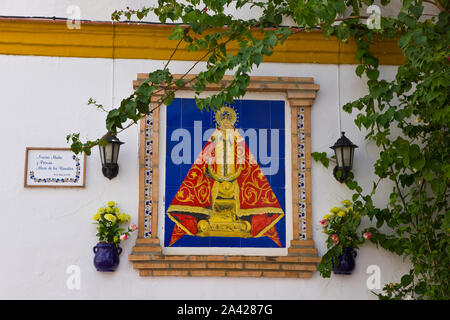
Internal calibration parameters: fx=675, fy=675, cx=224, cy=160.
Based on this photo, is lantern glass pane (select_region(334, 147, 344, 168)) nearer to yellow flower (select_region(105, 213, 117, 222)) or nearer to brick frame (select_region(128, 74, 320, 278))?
brick frame (select_region(128, 74, 320, 278))

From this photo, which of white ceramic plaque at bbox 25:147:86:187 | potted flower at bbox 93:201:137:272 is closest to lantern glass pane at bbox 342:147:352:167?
potted flower at bbox 93:201:137:272

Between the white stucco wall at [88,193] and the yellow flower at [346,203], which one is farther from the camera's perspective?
the yellow flower at [346,203]

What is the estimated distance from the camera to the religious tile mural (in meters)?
5.62

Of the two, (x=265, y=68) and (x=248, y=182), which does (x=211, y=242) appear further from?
(x=265, y=68)

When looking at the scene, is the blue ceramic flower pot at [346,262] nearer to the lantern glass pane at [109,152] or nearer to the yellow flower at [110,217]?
the yellow flower at [110,217]

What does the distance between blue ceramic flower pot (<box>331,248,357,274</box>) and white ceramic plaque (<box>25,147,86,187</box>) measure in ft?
7.22

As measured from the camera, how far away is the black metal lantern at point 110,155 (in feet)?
17.9

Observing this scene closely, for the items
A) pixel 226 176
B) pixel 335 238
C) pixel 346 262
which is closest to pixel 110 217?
pixel 226 176

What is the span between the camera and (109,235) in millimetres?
5410

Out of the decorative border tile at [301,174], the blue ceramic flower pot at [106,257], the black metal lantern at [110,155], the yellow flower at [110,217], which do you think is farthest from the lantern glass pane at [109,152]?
the decorative border tile at [301,174]

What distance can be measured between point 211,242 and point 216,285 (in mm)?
355

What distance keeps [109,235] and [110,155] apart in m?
0.65

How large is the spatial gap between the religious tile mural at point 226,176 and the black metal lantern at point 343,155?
0.47 metres

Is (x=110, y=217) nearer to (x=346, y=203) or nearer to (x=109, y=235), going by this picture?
(x=109, y=235)
